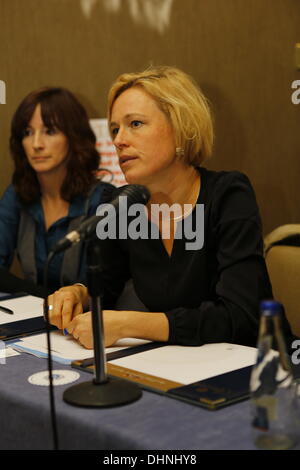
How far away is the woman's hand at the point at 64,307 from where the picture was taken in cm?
168

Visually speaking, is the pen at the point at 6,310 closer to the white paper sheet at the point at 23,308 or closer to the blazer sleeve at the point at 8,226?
the white paper sheet at the point at 23,308

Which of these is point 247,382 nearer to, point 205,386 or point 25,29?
point 205,386

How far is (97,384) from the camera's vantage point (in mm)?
1226

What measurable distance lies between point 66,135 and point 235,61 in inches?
30.1

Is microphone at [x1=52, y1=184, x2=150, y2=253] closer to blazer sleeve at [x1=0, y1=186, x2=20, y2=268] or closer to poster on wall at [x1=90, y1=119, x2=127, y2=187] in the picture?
blazer sleeve at [x1=0, y1=186, x2=20, y2=268]

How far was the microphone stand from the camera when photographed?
1.16 meters

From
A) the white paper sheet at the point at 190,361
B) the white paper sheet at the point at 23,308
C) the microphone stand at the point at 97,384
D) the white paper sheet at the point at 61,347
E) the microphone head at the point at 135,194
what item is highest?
the microphone head at the point at 135,194

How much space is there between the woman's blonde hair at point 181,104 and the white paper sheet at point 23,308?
2.06 feet

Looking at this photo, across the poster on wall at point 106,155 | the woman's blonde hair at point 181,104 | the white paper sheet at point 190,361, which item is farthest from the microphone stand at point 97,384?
the poster on wall at point 106,155

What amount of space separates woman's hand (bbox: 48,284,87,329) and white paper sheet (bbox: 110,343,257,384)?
0.30 metres

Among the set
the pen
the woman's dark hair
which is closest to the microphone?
the pen

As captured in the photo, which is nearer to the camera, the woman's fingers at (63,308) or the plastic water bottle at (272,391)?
the plastic water bottle at (272,391)

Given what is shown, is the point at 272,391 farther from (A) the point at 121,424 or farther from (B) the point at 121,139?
(B) the point at 121,139

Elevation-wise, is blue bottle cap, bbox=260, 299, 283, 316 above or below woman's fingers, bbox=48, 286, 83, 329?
above
